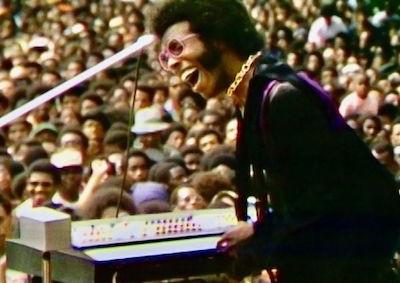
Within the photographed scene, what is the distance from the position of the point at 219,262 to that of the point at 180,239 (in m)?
0.13

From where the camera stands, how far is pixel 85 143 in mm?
10117

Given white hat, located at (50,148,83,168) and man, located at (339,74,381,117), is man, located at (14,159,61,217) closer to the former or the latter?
white hat, located at (50,148,83,168)

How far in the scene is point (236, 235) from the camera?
3.37 metres

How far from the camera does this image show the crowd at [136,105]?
8.17 m

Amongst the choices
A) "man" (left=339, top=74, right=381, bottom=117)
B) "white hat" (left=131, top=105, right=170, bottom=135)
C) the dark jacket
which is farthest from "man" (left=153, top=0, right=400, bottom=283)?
"man" (left=339, top=74, right=381, bottom=117)

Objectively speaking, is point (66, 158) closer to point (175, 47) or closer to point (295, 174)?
point (175, 47)

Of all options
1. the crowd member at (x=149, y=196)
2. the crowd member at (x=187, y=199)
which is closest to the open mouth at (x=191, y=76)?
the crowd member at (x=149, y=196)

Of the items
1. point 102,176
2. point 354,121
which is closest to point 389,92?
point 354,121

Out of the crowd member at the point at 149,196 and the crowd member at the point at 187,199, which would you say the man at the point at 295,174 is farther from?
the crowd member at the point at 187,199

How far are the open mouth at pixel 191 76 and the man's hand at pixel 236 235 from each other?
36cm

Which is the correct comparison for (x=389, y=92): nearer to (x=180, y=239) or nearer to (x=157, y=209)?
(x=157, y=209)

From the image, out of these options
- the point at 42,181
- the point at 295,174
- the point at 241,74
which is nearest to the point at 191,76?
the point at 241,74

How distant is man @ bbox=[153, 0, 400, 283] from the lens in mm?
3316

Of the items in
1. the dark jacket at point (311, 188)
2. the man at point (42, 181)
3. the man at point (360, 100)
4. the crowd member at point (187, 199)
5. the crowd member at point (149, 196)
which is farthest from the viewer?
the man at point (360, 100)
